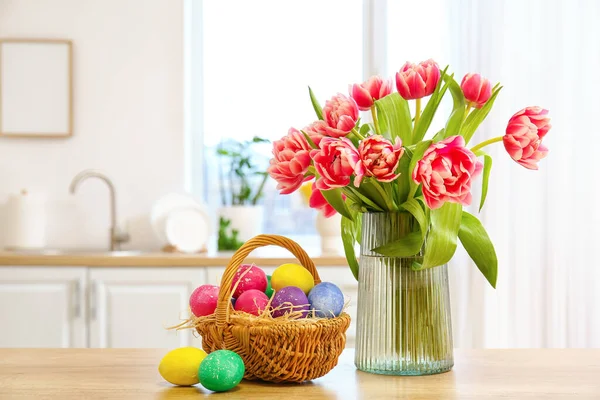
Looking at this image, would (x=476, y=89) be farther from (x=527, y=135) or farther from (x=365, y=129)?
(x=365, y=129)

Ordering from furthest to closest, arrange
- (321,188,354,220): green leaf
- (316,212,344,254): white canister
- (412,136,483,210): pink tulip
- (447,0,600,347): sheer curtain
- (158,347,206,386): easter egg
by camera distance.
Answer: (316,212,344,254): white canister < (447,0,600,347): sheer curtain < (321,188,354,220): green leaf < (158,347,206,386): easter egg < (412,136,483,210): pink tulip

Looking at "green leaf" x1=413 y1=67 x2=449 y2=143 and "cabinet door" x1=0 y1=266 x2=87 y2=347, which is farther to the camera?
"cabinet door" x1=0 y1=266 x2=87 y2=347

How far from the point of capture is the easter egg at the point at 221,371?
1.21m

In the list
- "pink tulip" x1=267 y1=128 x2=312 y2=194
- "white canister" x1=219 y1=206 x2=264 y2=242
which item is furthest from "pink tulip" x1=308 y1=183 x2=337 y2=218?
"white canister" x1=219 y1=206 x2=264 y2=242

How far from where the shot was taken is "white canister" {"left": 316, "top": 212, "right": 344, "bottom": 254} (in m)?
3.44

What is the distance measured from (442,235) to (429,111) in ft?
0.73

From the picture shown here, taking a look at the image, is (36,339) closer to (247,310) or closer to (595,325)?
(247,310)

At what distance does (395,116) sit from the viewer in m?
1.34

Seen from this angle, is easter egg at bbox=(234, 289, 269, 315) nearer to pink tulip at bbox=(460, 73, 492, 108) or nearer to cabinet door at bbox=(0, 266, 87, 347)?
pink tulip at bbox=(460, 73, 492, 108)

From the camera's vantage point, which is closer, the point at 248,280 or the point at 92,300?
the point at 248,280

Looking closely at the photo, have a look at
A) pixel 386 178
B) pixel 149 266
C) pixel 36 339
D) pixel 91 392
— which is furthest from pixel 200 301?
pixel 36 339

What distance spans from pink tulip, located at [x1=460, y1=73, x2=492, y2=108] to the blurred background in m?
2.14

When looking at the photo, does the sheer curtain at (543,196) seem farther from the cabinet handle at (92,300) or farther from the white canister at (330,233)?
the cabinet handle at (92,300)

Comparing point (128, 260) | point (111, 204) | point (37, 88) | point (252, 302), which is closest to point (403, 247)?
point (252, 302)
